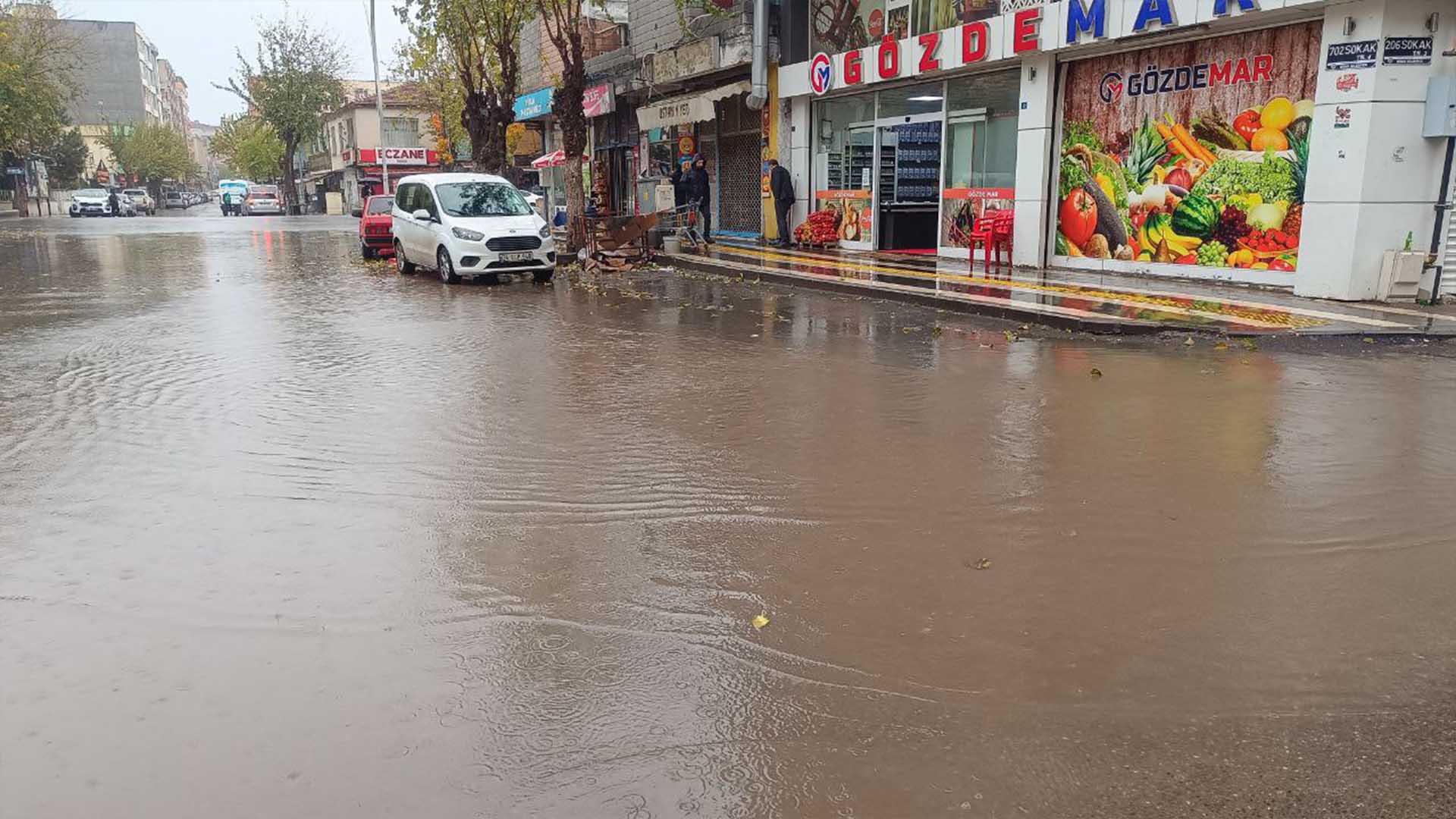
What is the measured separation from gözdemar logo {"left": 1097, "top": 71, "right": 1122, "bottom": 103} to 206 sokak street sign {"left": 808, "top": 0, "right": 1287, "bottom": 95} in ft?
3.04

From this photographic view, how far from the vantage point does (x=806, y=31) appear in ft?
75.2

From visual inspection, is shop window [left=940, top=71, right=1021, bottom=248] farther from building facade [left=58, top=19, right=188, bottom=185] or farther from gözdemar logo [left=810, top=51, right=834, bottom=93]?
building facade [left=58, top=19, right=188, bottom=185]

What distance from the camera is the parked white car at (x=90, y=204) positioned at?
5678cm

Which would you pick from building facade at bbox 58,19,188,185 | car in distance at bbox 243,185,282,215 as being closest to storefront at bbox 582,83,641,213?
car in distance at bbox 243,185,282,215

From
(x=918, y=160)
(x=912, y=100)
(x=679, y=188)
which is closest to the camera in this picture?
(x=912, y=100)

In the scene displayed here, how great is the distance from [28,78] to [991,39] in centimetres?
4804

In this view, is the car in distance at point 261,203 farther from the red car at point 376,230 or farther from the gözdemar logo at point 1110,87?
the gözdemar logo at point 1110,87

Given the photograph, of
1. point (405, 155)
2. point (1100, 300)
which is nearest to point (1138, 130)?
point (1100, 300)

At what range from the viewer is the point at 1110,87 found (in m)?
16.2

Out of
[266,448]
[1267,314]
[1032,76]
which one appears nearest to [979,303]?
[1267,314]

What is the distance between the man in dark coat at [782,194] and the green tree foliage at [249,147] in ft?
188

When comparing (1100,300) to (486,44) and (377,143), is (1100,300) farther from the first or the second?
(377,143)

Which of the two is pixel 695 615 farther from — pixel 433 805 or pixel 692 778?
pixel 433 805

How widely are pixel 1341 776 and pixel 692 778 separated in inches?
72.0
